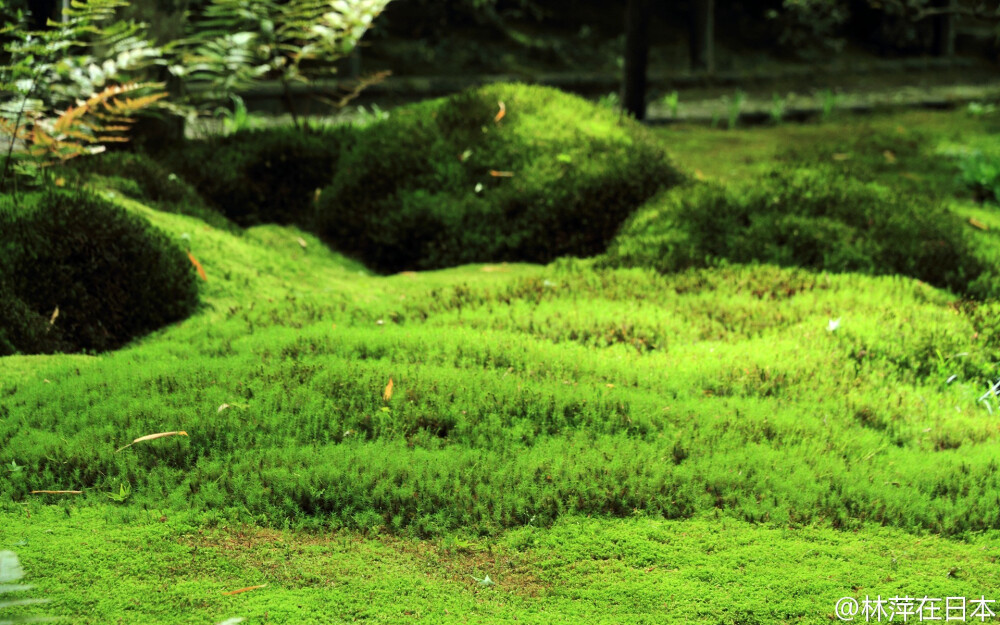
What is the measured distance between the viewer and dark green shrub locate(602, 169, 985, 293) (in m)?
5.26

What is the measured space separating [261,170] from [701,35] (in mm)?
8660

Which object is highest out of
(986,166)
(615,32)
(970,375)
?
(615,32)

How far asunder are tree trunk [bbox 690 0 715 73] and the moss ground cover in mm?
9191

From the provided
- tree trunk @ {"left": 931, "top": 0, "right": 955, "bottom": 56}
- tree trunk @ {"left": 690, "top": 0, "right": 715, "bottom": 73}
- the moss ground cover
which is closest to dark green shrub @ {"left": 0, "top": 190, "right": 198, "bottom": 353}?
the moss ground cover

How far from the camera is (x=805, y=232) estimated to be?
5441mm

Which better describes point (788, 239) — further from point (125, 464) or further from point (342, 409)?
point (125, 464)

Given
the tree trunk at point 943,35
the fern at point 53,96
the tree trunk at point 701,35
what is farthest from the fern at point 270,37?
the tree trunk at point 943,35

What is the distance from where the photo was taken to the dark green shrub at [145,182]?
566cm

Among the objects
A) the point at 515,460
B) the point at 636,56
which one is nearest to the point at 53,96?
the point at 515,460

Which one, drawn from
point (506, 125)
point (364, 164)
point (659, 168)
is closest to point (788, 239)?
point (659, 168)

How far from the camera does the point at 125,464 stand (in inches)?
115

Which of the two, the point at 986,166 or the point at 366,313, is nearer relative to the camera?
the point at 366,313

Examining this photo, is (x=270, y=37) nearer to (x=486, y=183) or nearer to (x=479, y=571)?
(x=486, y=183)

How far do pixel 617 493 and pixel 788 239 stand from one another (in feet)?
10.2
